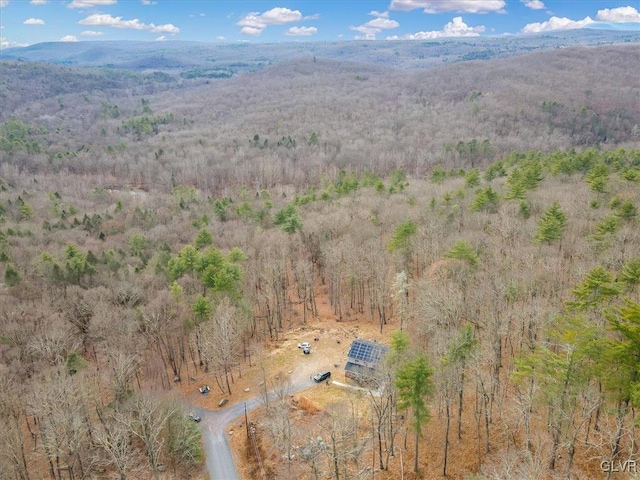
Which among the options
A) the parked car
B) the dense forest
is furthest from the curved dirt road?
the dense forest

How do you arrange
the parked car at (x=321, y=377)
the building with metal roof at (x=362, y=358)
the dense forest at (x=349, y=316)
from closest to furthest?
1. the dense forest at (x=349, y=316)
2. the building with metal roof at (x=362, y=358)
3. the parked car at (x=321, y=377)

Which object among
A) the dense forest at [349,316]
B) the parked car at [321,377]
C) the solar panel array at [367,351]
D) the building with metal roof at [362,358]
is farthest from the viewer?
the parked car at [321,377]

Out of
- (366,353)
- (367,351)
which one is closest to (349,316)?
(367,351)

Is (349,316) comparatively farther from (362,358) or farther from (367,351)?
(362,358)

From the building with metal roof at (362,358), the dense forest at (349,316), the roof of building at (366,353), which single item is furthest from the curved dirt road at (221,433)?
the roof of building at (366,353)

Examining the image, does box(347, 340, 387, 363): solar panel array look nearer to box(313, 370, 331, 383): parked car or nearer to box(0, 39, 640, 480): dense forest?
box(313, 370, 331, 383): parked car

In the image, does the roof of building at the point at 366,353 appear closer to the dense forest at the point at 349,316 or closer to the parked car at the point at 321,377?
the parked car at the point at 321,377

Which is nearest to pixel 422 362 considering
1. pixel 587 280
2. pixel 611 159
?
pixel 587 280
